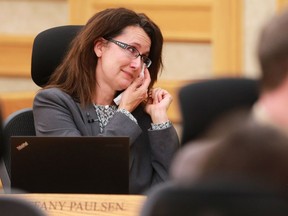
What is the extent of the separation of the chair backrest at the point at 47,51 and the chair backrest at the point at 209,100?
3.62 feet

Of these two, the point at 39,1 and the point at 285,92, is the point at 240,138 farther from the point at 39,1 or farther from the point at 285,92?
the point at 39,1

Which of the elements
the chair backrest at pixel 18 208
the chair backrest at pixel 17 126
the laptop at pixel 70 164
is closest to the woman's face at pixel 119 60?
the chair backrest at pixel 17 126

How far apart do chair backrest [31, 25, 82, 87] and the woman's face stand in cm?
14

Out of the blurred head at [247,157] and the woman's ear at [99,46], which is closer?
the blurred head at [247,157]

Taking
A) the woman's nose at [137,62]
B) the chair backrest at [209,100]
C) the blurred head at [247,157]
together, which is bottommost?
the woman's nose at [137,62]

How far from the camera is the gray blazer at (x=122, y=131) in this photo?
11.3 feet

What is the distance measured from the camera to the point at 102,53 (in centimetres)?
364

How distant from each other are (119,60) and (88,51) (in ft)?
0.45

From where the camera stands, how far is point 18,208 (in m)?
1.80

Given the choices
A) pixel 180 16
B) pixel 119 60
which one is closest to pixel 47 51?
pixel 119 60

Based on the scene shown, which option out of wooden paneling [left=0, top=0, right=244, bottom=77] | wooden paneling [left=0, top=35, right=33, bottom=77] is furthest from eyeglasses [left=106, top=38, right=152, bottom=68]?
wooden paneling [left=0, top=35, right=33, bottom=77]

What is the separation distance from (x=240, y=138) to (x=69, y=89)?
83.3 inches

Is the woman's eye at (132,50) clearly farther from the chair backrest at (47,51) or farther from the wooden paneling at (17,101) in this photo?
the wooden paneling at (17,101)

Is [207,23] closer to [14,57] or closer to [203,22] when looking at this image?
[203,22]
